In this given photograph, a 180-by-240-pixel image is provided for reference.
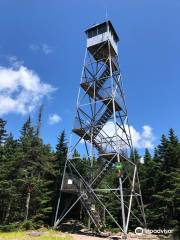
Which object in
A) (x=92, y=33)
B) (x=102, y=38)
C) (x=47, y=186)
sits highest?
(x=92, y=33)

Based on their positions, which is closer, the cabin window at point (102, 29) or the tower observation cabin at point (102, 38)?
the tower observation cabin at point (102, 38)

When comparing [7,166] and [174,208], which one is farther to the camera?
[7,166]

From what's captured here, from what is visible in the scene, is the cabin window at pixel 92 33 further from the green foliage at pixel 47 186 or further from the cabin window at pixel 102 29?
the green foliage at pixel 47 186

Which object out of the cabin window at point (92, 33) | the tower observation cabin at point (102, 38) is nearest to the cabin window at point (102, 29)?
the tower observation cabin at point (102, 38)

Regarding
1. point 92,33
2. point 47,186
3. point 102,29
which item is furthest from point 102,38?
point 47,186

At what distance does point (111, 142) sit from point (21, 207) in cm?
1550

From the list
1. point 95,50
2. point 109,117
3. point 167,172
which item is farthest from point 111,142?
point 167,172

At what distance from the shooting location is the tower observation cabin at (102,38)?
25.8m

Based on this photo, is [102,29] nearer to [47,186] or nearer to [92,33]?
[92,33]

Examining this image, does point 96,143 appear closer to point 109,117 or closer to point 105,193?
point 109,117

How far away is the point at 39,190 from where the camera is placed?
2850cm

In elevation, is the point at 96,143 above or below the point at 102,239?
above

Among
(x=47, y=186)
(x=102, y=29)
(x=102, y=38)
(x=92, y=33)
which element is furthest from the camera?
(x=47, y=186)

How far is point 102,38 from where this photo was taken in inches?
1017
